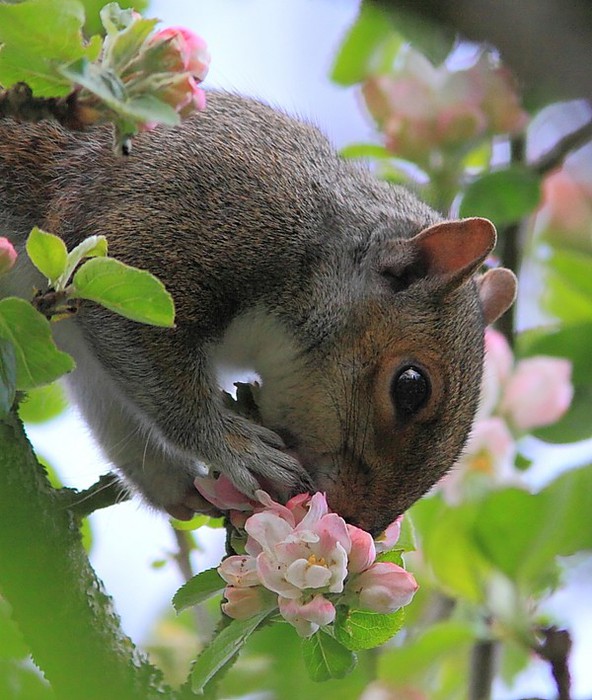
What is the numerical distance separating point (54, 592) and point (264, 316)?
763 millimetres

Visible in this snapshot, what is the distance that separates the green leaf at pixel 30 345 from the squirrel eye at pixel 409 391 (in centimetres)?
90

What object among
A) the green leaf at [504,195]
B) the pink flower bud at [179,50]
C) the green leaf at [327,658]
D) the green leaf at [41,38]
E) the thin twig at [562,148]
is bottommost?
the green leaf at [327,658]

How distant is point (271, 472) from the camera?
1893 millimetres

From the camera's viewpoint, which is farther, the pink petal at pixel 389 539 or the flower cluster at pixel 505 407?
the flower cluster at pixel 505 407

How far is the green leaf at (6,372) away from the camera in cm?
127

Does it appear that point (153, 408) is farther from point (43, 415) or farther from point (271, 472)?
point (43, 415)

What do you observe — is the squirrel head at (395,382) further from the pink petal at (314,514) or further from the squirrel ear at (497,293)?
the pink petal at (314,514)

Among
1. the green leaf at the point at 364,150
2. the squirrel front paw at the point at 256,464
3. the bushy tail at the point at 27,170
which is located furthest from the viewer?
the green leaf at the point at 364,150

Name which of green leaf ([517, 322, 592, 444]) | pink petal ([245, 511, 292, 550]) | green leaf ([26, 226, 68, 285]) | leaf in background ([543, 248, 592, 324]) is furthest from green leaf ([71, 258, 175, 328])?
leaf in background ([543, 248, 592, 324])

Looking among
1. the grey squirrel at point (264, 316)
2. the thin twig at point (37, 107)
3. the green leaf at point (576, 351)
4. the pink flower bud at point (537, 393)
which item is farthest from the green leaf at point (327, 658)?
the green leaf at point (576, 351)

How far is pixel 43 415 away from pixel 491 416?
1.06 m

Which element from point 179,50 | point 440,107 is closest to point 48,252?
point 179,50

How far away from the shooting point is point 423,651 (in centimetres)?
256

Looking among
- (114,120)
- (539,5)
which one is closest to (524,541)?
(539,5)
